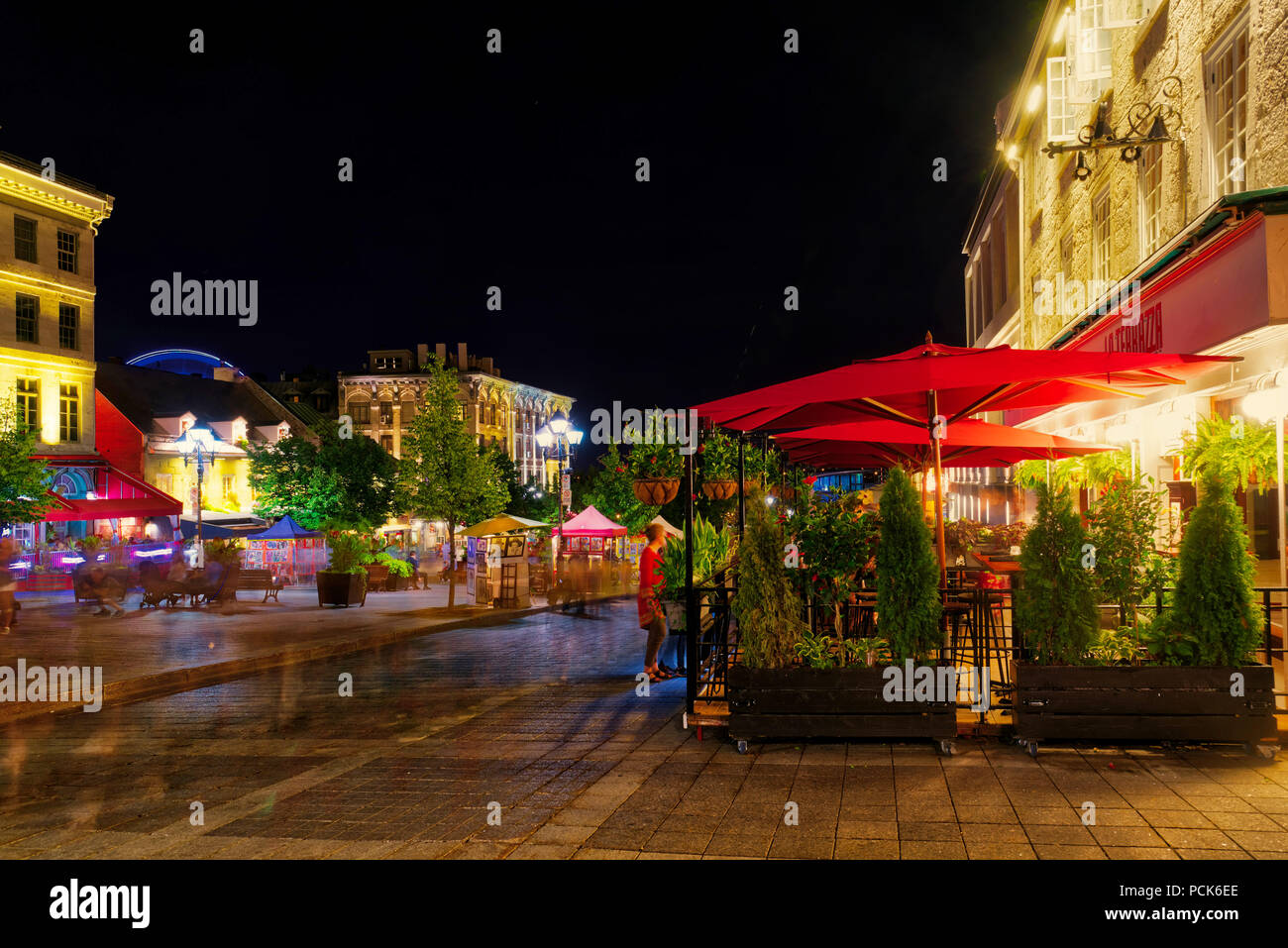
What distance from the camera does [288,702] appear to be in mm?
10148

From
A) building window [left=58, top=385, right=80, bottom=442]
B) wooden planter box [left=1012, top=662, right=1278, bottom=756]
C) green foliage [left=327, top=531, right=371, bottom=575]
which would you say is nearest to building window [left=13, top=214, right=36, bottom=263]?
building window [left=58, top=385, right=80, bottom=442]

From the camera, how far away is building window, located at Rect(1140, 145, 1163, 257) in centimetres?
1187

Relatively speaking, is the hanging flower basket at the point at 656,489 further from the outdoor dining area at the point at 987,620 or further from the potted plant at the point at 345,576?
the potted plant at the point at 345,576

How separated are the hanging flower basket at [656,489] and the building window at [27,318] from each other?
29.3m

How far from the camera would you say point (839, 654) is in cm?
696

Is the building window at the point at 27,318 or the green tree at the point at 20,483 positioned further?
the building window at the point at 27,318

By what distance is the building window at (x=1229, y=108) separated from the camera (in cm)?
942

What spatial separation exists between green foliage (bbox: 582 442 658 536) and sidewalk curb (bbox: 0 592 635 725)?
5.89 m

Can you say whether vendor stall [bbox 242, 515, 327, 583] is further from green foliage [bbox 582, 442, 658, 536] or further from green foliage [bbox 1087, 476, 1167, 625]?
green foliage [bbox 1087, 476, 1167, 625]

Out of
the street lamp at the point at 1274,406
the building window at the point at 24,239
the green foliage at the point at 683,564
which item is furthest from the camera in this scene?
the building window at the point at 24,239

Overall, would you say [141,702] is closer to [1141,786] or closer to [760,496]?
[760,496]

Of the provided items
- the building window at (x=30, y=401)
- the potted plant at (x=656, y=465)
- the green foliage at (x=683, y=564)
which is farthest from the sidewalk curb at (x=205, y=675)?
the building window at (x=30, y=401)

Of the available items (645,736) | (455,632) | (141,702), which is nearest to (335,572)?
(455,632)

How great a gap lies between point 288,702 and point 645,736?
4563 millimetres
